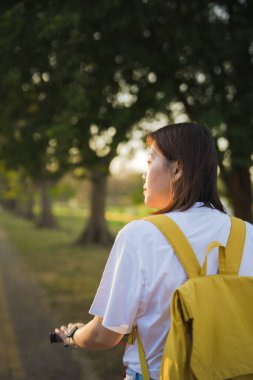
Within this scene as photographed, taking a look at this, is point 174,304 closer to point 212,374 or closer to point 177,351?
point 177,351

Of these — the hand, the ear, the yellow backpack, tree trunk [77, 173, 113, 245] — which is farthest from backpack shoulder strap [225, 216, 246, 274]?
tree trunk [77, 173, 113, 245]

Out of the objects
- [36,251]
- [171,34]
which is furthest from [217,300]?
[36,251]

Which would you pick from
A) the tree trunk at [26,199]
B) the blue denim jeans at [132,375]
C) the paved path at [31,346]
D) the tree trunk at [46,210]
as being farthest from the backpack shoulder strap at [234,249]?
the tree trunk at [46,210]

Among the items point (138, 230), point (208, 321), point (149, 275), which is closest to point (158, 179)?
point (138, 230)

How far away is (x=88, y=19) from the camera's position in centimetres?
604

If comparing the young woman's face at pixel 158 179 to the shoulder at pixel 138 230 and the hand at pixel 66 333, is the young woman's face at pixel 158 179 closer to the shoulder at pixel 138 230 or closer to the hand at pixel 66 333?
the shoulder at pixel 138 230

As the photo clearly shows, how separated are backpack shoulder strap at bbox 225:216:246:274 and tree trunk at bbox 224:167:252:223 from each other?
5.65 meters

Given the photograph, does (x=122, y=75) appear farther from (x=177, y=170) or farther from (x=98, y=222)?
(x=98, y=222)

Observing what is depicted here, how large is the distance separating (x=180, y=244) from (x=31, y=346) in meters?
5.57

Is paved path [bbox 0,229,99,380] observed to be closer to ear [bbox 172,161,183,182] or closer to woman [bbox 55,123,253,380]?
woman [bbox 55,123,253,380]

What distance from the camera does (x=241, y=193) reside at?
746cm

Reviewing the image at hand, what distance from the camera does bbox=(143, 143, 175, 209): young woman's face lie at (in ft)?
5.92

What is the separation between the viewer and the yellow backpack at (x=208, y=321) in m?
1.50

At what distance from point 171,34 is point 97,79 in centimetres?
116
